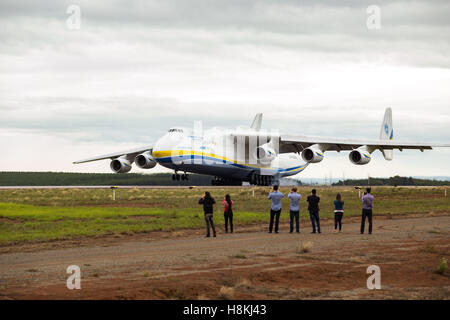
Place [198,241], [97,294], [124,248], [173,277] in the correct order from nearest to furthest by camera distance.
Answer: [97,294], [173,277], [124,248], [198,241]

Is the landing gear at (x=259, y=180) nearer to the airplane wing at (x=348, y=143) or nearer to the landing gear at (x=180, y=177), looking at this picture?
the airplane wing at (x=348, y=143)

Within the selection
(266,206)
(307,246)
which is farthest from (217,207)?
(307,246)

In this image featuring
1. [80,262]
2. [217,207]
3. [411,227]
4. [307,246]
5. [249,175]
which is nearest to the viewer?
[80,262]

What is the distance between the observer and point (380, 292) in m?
11.9

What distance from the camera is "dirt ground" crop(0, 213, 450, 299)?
1159cm

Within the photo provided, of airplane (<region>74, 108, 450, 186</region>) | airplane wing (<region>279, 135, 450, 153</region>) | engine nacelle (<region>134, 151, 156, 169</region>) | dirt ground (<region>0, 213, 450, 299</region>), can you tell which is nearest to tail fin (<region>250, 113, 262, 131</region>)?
airplane (<region>74, 108, 450, 186</region>)

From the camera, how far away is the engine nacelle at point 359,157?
48625 mm

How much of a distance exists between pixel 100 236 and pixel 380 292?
12.2 metres

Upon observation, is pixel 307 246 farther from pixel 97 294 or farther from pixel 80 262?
pixel 97 294

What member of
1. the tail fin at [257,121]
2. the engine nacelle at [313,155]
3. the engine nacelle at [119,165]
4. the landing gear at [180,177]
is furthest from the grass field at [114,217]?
the tail fin at [257,121]

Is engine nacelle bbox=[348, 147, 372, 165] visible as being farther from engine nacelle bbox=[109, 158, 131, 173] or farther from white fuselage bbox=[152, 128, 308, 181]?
engine nacelle bbox=[109, 158, 131, 173]

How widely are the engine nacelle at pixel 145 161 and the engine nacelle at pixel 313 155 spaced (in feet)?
44.3

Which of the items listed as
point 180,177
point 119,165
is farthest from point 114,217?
point 119,165

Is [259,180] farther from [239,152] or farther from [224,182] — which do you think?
[239,152]
